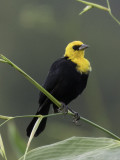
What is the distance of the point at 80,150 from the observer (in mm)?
1582

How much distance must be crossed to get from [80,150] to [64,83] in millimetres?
2233

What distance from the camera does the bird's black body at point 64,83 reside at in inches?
147

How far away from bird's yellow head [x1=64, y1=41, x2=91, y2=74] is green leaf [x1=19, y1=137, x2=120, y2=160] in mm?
2137

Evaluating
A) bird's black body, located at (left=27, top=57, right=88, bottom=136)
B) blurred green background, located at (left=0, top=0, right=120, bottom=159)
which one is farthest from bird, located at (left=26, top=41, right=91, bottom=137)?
blurred green background, located at (left=0, top=0, right=120, bottom=159)

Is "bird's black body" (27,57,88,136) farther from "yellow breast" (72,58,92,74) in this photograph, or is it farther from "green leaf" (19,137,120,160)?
"green leaf" (19,137,120,160)

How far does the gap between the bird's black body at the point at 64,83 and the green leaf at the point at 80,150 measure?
207cm

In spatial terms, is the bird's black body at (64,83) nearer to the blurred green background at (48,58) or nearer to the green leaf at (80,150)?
the green leaf at (80,150)

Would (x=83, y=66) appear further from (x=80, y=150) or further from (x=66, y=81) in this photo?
(x=80, y=150)

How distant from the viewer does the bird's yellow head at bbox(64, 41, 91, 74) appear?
3.77 meters

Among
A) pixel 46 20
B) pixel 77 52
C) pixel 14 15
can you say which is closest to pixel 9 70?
pixel 14 15

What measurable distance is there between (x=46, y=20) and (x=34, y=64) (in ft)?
42.4

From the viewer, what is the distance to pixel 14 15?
51.1 feet

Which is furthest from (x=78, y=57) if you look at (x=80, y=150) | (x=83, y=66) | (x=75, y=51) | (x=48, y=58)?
(x=48, y=58)

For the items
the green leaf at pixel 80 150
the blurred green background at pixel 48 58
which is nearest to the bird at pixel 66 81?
the green leaf at pixel 80 150
